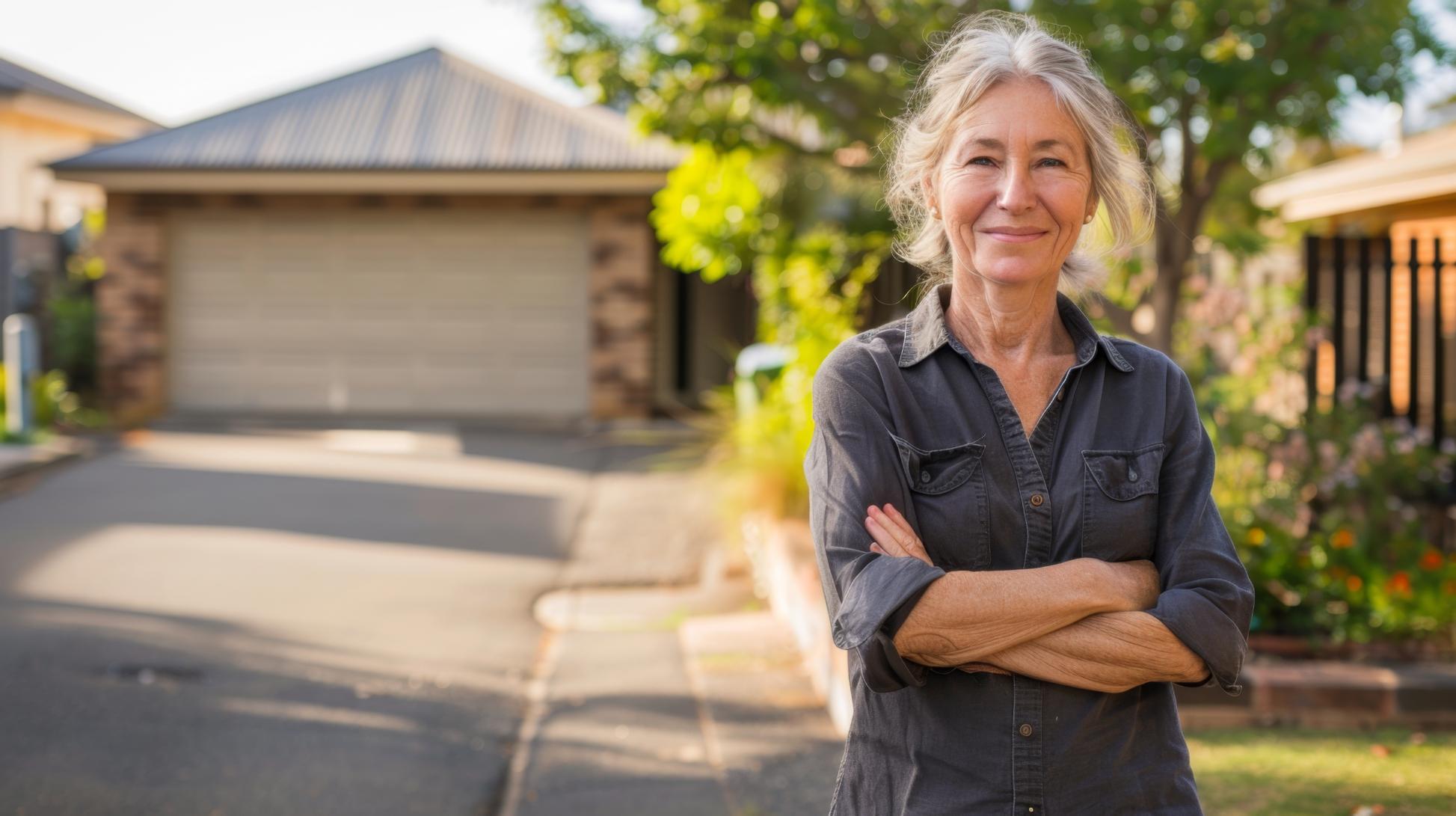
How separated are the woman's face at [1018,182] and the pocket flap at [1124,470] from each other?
1.01 feet


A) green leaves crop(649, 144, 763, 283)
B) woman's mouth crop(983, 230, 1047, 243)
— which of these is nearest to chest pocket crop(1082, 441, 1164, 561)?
woman's mouth crop(983, 230, 1047, 243)

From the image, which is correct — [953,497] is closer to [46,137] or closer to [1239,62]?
[1239,62]

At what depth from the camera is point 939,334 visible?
231 cm

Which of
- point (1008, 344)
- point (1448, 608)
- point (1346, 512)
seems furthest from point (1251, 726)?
point (1008, 344)

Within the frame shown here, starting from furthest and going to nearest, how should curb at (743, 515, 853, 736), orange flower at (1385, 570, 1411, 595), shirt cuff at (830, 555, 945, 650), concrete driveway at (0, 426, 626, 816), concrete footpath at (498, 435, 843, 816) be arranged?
orange flower at (1385, 570, 1411, 595) < curb at (743, 515, 853, 736) < concrete driveway at (0, 426, 626, 816) < concrete footpath at (498, 435, 843, 816) < shirt cuff at (830, 555, 945, 650)

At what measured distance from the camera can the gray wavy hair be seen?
7.52ft

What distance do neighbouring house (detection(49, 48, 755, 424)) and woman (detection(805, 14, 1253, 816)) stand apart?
14028 mm

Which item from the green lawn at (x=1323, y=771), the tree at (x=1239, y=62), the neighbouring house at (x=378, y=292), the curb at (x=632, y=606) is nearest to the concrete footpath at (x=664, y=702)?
the curb at (x=632, y=606)

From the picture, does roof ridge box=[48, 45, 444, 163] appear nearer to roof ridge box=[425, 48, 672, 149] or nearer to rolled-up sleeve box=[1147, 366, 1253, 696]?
roof ridge box=[425, 48, 672, 149]

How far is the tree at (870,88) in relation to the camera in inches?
250

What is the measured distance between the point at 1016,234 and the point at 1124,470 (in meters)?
0.41

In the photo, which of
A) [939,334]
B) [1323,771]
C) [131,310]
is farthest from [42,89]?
[939,334]

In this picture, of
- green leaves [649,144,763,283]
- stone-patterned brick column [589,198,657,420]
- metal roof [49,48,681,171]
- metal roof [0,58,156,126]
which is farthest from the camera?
metal roof [0,58,156,126]

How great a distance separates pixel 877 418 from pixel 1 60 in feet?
78.9
